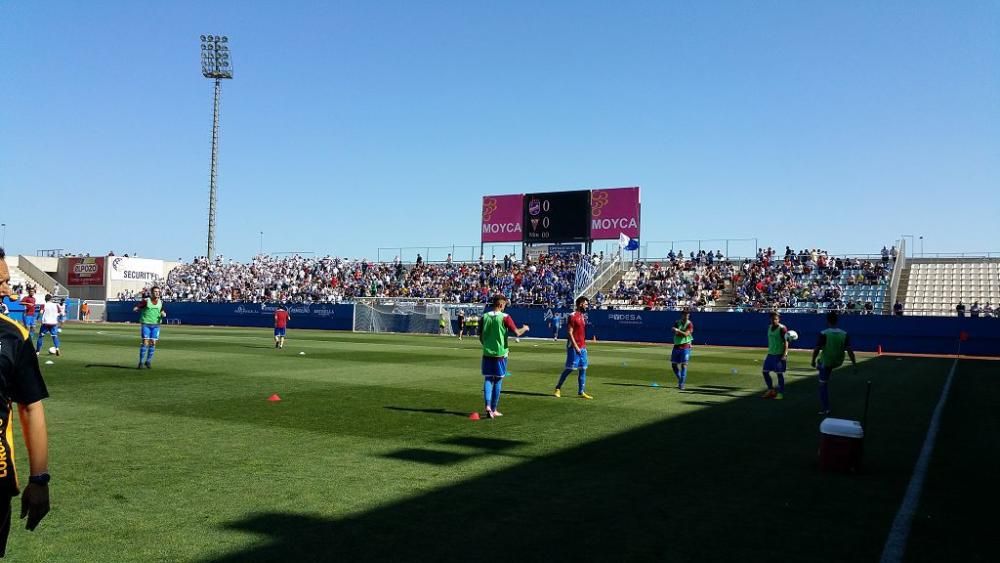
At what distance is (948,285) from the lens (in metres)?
47.6

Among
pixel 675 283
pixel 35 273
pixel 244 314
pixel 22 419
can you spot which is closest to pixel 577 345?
pixel 22 419

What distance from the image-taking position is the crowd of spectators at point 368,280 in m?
56.1

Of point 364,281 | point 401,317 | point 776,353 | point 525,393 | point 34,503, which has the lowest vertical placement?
point 525,393

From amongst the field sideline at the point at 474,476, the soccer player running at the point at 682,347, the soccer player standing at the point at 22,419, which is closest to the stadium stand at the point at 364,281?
the soccer player running at the point at 682,347

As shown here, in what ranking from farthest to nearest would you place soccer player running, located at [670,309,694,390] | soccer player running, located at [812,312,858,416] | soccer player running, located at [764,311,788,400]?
soccer player running, located at [670,309,694,390], soccer player running, located at [764,311,788,400], soccer player running, located at [812,312,858,416]

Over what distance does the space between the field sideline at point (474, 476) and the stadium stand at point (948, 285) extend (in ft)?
107

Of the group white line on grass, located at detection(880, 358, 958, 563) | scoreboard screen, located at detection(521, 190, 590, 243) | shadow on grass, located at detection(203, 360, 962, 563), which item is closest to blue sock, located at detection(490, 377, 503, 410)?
shadow on grass, located at detection(203, 360, 962, 563)

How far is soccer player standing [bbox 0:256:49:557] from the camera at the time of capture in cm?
372

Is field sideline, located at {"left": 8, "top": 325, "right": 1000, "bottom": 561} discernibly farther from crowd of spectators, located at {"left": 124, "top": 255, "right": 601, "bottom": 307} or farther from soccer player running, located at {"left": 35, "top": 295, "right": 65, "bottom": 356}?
crowd of spectators, located at {"left": 124, "top": 255, "right": 601, "bottom": 307}

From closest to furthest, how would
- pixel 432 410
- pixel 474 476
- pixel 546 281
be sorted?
pixel 474 476
pixel 432 410
pixel 546 281

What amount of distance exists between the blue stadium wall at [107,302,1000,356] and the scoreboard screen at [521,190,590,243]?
971 centimetres

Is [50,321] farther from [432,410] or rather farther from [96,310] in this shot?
[96,310]

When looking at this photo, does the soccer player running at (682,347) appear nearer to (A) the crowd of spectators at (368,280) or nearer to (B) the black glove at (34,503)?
(B) the black glove at (34,503)

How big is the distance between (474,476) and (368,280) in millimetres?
56244
